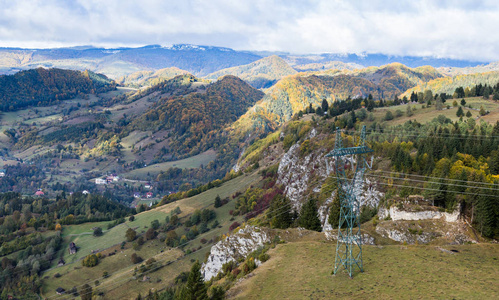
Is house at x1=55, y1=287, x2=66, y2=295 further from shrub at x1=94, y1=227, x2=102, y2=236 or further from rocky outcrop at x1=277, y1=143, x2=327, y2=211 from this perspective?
rocky outcrop at x1=277, y1=143, x2=327, y2=211

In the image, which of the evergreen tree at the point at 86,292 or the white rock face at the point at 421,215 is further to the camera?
the evergreen tree at the point at 86,292

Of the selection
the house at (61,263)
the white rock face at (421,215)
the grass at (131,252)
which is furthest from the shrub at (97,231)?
the white rock face at (421,215)

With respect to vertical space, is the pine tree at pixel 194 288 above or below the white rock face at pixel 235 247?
above

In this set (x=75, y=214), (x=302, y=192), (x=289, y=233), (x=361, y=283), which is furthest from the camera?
(x=75, y=214)

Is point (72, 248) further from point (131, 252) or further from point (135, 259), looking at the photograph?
point (135, 259)

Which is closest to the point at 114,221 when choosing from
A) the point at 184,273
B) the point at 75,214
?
the point at 75,214

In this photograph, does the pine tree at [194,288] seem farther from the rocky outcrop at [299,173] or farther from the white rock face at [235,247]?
the rocky outcrop at [299,173]

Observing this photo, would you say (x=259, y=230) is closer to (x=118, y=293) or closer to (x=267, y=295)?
(x=267, y=295)
